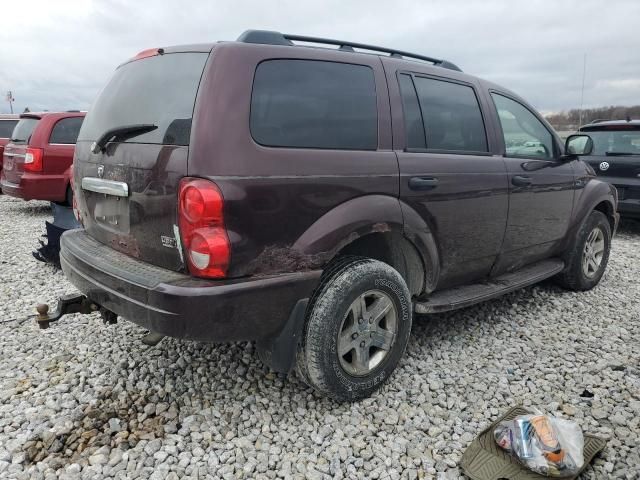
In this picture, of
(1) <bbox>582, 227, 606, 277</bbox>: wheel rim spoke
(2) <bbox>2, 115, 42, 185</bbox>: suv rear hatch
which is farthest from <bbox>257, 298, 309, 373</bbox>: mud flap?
(2) <bbox>2, 115, 42, 185</bbox>: suv rear hatch

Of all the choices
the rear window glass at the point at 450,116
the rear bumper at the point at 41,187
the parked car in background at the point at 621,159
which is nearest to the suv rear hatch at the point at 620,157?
the parked car in background at the point at 621,159

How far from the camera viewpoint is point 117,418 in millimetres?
2723

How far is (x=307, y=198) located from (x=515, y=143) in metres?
2.19

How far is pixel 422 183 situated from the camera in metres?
3.04

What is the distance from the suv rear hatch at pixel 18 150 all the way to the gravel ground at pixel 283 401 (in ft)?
14.9

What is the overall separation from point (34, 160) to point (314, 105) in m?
6.57

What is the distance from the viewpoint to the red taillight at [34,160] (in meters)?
7.64

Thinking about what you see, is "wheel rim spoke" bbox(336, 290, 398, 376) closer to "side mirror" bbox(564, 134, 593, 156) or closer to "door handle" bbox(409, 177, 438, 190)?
"door handle" bbox(409, 177, 438, 190)

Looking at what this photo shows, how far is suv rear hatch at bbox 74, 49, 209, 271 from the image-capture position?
2.42 metres

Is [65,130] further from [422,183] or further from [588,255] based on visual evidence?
[588,255]

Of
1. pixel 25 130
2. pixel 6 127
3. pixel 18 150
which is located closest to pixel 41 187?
pixel 18 150

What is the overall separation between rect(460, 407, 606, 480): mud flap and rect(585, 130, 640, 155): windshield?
5941 mm

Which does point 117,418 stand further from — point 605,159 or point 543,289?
point 605,159

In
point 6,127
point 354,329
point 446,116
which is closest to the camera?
point 354,329
